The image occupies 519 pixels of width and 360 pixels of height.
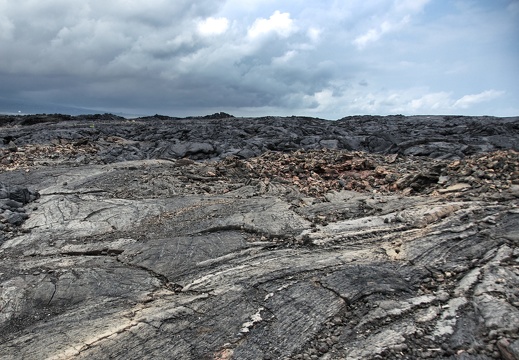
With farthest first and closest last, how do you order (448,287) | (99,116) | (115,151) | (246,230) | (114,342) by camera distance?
(99,116) < (115,151) < (246,230) < (448,287) < (114,342)

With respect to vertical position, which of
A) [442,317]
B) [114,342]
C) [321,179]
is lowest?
[114,342]

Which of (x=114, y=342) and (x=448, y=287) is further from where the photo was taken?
(x=448, y=287)

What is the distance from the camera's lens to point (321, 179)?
13258 millimetres

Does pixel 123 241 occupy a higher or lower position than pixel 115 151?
lower

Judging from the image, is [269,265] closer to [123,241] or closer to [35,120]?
[123,241]

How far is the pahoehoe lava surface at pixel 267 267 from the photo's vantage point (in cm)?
503

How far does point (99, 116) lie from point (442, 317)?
61.3 meters

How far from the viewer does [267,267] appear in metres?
6.64

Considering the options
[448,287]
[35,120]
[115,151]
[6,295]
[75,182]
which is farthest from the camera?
[35,120]

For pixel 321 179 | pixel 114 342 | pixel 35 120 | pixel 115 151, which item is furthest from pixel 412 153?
pixel 35 120

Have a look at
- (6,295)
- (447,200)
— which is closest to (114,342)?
(6,295)

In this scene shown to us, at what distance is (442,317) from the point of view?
16.9 ft

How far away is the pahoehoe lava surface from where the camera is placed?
5.03 m

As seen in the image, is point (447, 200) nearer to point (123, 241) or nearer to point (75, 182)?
point (123, 241)
